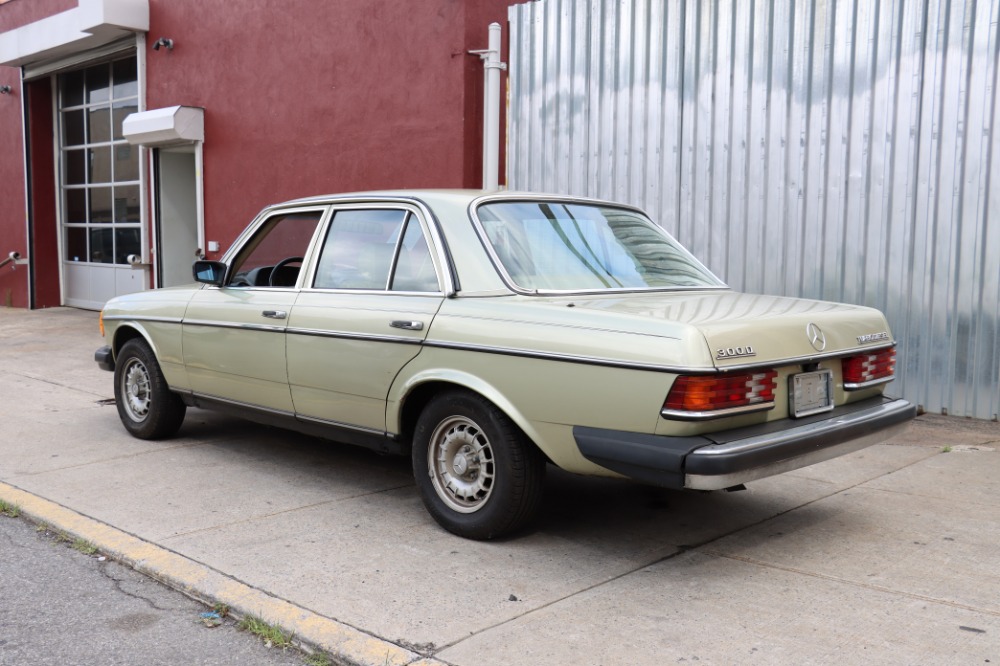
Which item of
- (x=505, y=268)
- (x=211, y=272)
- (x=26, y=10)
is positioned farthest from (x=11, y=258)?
(x=505, y=268)

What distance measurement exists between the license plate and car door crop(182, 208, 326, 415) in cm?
272

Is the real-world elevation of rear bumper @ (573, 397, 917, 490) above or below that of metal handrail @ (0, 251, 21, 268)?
below

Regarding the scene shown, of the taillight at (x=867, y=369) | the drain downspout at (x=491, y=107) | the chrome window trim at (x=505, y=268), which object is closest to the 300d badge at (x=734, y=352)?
the taillight at (x=867, y=369)

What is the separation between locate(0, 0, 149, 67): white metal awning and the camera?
13.2m

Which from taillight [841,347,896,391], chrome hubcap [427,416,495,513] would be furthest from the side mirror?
taillight [841,347,896,391]

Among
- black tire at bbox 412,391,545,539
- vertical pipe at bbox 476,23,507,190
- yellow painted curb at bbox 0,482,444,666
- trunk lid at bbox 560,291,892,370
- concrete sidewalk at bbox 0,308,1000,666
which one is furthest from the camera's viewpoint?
vertical pipe at bbox 476,23,507,190

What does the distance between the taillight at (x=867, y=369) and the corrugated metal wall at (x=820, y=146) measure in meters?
2.76

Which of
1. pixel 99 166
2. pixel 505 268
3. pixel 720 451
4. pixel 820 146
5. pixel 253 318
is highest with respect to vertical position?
pixel 99 166

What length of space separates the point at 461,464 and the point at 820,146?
4.64 meters

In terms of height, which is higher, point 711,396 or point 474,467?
point 711,396

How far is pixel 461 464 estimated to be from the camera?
177 inches

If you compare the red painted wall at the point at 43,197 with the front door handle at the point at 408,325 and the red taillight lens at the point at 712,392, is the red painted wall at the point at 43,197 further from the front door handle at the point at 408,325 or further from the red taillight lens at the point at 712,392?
the red taillight lens at the point at 712,392

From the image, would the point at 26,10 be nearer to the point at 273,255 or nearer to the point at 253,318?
the point at 273,255

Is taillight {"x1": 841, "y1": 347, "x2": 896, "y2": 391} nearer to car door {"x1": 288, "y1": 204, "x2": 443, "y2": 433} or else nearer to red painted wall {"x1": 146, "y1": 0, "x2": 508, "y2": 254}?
car door {"x1": 288, "y1": 204, "x2": 443, "y2": 433}
